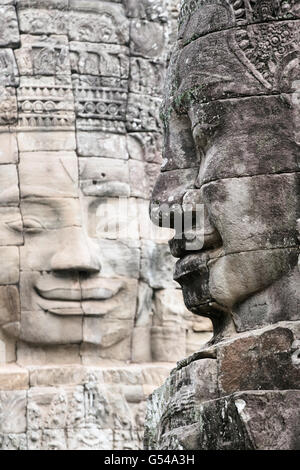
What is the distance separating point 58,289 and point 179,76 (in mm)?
7371

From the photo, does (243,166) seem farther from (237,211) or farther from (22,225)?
(22,225)

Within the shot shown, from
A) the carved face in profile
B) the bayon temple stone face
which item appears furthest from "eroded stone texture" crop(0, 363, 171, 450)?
the carved face in profile

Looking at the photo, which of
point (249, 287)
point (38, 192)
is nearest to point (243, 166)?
point (249, 287)

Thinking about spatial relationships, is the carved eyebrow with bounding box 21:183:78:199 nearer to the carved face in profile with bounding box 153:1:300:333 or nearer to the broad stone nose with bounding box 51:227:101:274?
the broad stone nose with bounding box 51:227:101:274

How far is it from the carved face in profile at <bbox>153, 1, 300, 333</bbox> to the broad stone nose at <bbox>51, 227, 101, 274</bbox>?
721 centimetres

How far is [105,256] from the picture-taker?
1584cm

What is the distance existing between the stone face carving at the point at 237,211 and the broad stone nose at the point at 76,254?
7171 mm

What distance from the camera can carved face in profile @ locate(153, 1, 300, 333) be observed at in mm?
7863

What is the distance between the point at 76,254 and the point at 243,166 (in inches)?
303

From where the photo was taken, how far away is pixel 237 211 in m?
7.93

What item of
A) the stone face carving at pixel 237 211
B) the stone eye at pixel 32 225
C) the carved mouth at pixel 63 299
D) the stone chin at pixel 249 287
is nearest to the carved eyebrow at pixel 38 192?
the stone eye at pixel 32 225
